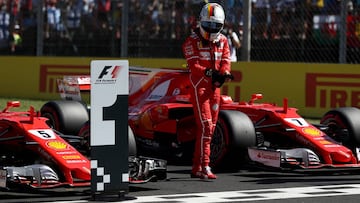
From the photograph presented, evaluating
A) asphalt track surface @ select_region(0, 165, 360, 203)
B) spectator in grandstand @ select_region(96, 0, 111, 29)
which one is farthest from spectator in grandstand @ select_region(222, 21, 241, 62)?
asphalt track surface @ select_region(0, 165, 360, 203)

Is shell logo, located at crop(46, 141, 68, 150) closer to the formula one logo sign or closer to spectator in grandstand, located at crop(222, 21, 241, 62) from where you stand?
the formula one logo sign

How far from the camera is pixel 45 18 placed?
834 inches

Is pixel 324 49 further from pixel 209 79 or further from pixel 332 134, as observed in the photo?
pixel 209 79

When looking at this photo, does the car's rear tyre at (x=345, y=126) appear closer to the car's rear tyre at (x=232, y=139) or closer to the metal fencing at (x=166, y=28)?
the car's rear tyre at (x=232, y=139)

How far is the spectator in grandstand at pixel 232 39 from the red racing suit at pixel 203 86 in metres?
8.46

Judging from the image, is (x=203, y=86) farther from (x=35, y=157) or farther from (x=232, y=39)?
(x=232, y=39)

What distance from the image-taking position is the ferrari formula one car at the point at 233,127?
9.79 meters

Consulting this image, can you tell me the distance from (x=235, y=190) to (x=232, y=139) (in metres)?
1.43

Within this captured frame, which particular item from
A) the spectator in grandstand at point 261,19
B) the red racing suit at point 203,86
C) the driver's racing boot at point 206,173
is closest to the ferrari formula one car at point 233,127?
the red racing suit at point 203,86

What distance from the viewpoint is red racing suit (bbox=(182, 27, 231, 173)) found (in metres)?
9.39

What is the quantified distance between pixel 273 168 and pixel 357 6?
7224mm

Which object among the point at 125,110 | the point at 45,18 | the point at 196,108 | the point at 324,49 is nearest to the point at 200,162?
the point at 196,108

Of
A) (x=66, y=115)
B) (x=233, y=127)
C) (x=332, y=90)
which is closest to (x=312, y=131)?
(x=233, y=127)

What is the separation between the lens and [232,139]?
9.84 meters
